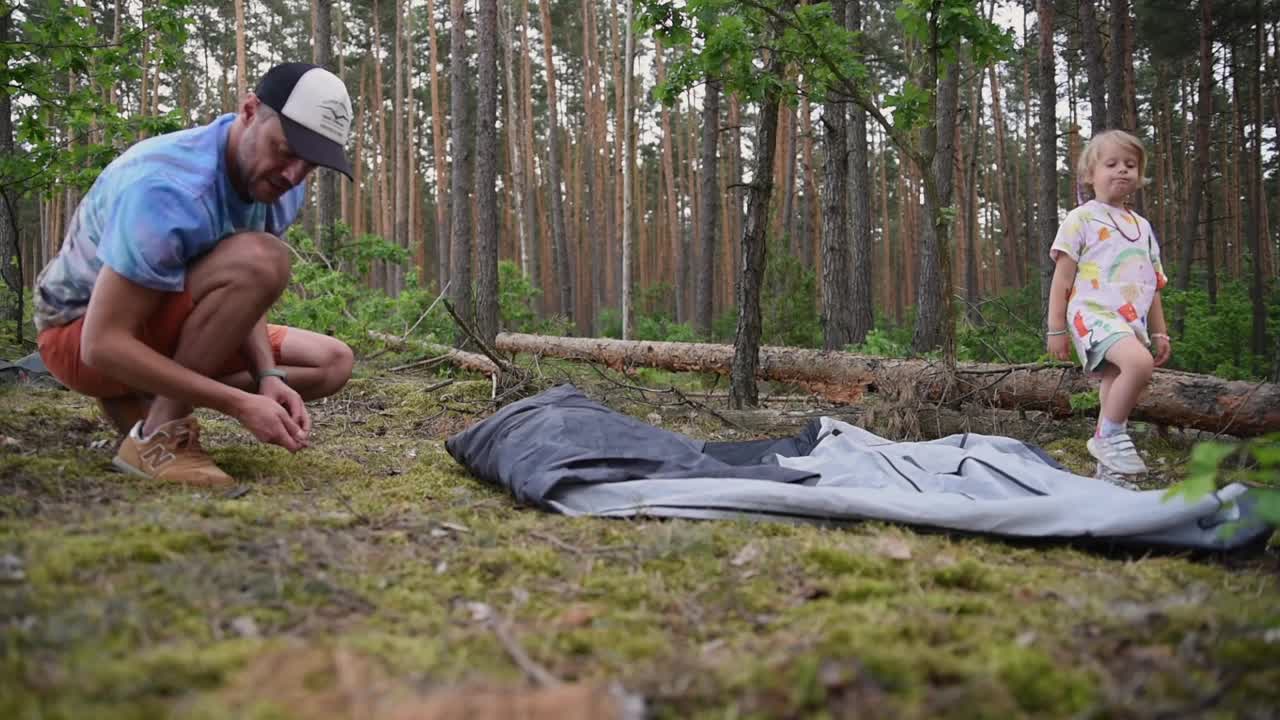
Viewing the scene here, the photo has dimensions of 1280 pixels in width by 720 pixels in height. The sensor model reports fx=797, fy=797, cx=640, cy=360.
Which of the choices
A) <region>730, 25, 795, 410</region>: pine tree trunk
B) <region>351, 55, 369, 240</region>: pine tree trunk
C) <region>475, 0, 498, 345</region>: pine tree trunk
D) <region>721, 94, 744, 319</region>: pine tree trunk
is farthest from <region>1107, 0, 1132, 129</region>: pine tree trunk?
<region>351, 55, 369, 240</region>: pine tree trunk

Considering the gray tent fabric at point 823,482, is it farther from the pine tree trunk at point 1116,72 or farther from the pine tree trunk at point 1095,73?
the pine tree trunk at point 1116,72

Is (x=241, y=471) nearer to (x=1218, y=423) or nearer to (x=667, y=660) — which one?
(x=667, y=660)

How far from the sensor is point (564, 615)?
5.37ft

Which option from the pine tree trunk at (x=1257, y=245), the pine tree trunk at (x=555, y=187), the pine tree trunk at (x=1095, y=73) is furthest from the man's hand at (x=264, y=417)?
the pine tree trunk at (x=555, y=187)

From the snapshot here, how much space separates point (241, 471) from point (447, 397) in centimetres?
236

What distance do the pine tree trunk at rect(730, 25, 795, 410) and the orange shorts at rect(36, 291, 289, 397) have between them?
3450mm

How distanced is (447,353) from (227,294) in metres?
4.78

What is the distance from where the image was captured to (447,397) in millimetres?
5367

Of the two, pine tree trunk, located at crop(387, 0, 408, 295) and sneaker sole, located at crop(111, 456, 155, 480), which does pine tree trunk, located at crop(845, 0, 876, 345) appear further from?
pine tree trunk, located at crop(387, 0, 408, 295)

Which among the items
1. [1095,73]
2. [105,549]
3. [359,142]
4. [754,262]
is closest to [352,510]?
[105,549]

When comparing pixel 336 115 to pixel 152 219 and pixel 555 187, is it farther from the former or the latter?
pixel 555 187

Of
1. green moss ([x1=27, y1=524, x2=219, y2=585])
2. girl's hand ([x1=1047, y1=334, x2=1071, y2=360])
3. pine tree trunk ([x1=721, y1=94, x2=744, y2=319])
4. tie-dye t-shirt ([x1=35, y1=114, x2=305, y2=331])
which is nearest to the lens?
green moss ([x1=27, y1=524, x2=219, y2=585])

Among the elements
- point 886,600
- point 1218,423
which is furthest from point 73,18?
point 1218,423

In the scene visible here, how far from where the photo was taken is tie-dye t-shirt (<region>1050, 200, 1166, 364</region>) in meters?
3.56
